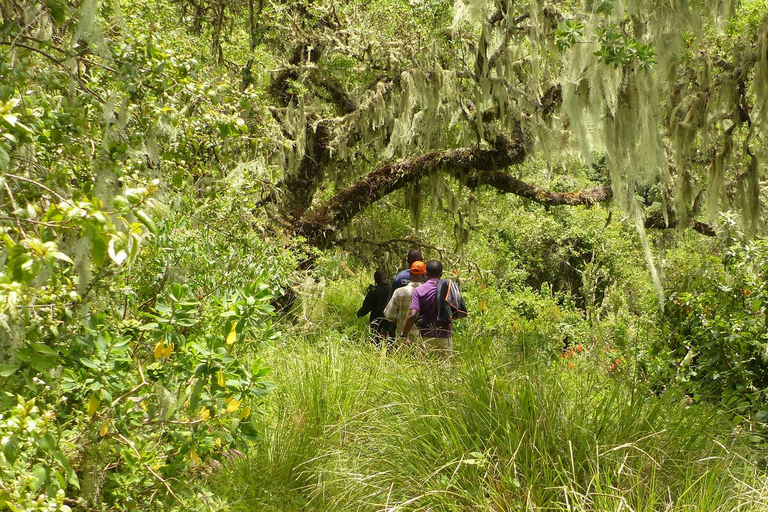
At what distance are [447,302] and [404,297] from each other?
731mm

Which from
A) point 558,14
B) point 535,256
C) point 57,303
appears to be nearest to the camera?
point 57,303

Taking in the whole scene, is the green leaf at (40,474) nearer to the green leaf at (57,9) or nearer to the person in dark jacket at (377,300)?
the green leaf at (57,9)

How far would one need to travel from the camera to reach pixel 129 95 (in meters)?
3.28

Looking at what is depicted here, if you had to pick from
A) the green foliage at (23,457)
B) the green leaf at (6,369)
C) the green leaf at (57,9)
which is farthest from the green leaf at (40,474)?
the green leaf at (57,9)

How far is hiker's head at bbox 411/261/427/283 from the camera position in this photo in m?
6.76

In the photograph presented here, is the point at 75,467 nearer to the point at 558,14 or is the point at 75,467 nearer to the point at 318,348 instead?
the point at 318,348

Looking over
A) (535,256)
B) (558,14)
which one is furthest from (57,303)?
(535,256)

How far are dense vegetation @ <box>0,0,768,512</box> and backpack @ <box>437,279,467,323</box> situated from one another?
62cm

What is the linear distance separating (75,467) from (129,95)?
1681 millimetres

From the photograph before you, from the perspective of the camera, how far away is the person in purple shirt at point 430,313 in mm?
6270

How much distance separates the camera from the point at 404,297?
6.79 meters

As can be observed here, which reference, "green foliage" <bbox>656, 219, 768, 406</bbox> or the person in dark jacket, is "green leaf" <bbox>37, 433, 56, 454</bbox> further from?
the person in dark jacket

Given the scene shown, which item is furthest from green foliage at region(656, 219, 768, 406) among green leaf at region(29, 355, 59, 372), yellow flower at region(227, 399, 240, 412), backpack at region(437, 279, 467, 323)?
green leaf at region(29, 355, 59, 372)

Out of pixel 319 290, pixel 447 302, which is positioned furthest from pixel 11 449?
pixel 319 290
